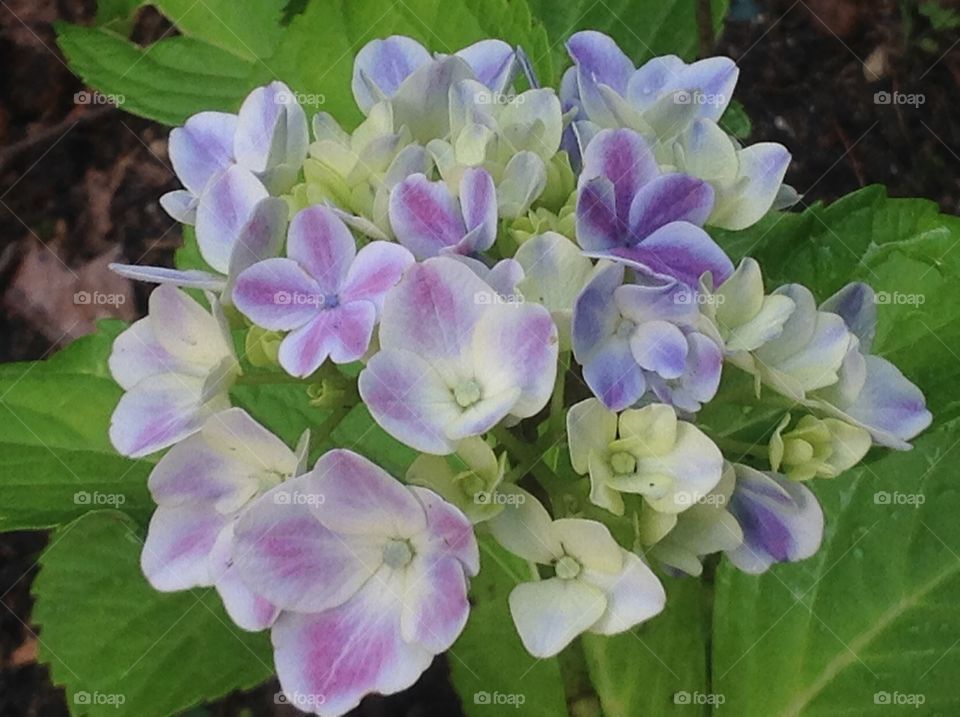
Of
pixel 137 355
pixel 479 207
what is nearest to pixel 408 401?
pixel 479 207

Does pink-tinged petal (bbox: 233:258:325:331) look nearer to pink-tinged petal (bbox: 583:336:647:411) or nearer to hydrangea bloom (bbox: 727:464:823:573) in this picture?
pink-tinged petal (bbox: 583:336:647:411)

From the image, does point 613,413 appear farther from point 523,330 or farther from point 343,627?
point 343,627

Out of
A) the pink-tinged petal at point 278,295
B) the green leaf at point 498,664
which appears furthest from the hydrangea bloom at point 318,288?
the green leaf at point 498,664

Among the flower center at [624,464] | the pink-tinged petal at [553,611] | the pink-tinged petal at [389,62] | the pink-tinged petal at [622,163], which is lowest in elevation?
the pink-tinged petal at [553,611]

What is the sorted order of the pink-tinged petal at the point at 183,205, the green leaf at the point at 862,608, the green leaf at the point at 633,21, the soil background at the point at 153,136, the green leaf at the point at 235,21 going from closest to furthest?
the pink-tinged petal at the point at 183,205
the green leaf at the point at 862,608
the green leaf at the point at 633,21
the green leaf at the point at 235,21
the soil background at the point at 153,136

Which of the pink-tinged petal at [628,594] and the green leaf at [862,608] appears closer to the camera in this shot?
the pink-tinged petal at [628,594]

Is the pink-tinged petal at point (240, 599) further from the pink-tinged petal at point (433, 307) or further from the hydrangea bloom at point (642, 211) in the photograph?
the hydrangea bloom at point (642, 211)

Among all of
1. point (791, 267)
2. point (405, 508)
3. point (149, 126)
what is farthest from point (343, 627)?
point (149, 126)
